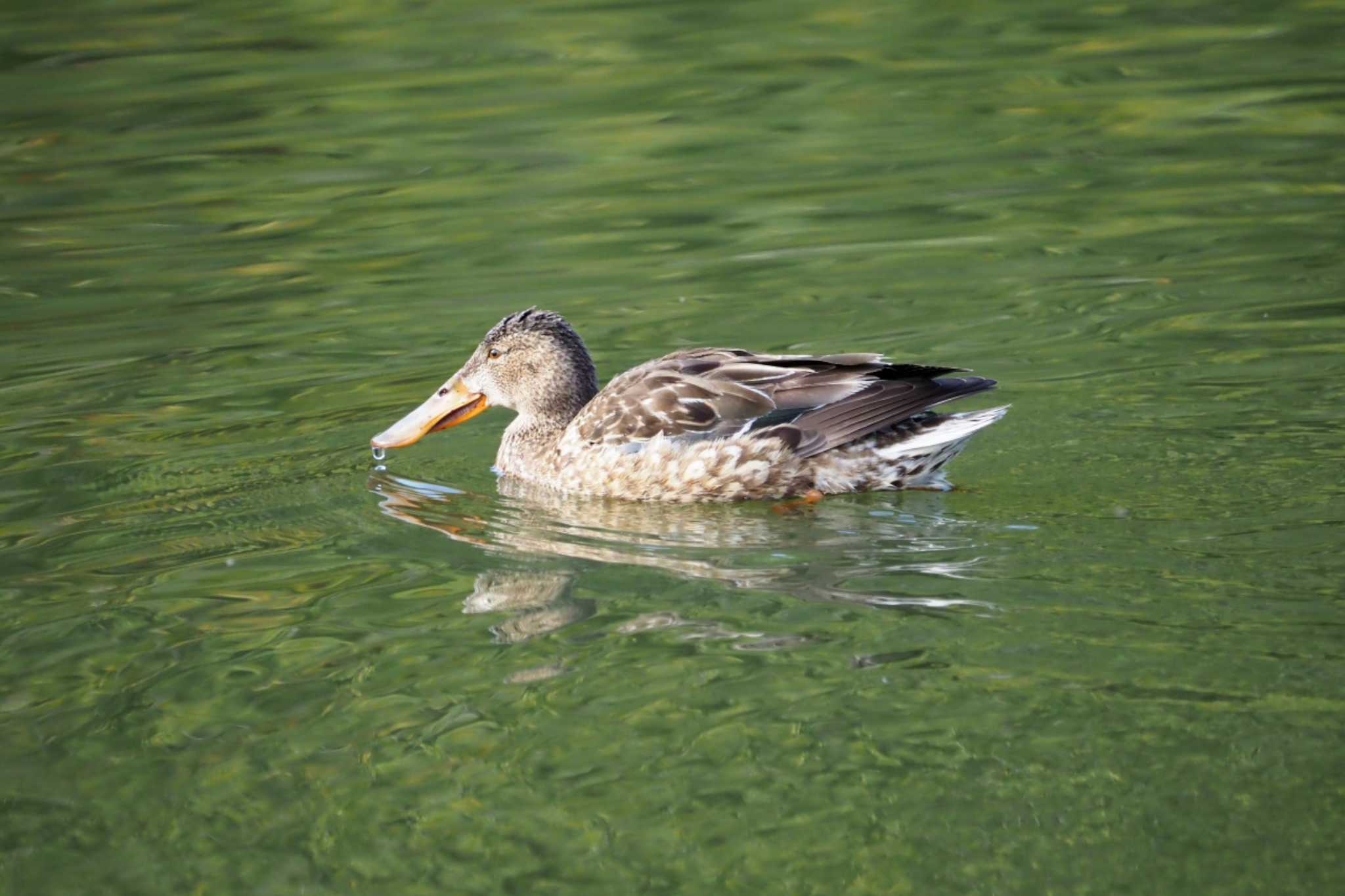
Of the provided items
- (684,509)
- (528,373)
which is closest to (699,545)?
(684,509)

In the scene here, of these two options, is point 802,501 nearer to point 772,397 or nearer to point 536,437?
point 772,397

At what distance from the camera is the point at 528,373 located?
854 cm

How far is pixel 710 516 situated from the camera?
732cm

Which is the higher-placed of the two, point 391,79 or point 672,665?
point 391,79

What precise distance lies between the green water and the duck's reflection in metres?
0.03

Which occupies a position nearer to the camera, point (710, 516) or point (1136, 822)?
point (1136, 822)

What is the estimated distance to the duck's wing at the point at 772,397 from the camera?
7.24 meters

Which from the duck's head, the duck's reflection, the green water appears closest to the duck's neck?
the duck's head

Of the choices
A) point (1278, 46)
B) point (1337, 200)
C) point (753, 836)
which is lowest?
point (753, 836)

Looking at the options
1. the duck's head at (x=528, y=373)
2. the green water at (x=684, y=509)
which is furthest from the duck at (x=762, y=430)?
the duck's head at (x=528, y=373)

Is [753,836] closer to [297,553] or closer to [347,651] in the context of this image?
[347,651]

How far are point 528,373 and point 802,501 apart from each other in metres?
1.69

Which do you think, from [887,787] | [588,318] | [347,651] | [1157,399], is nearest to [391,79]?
[588,318]

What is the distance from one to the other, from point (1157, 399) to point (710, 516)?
2.28 metres
